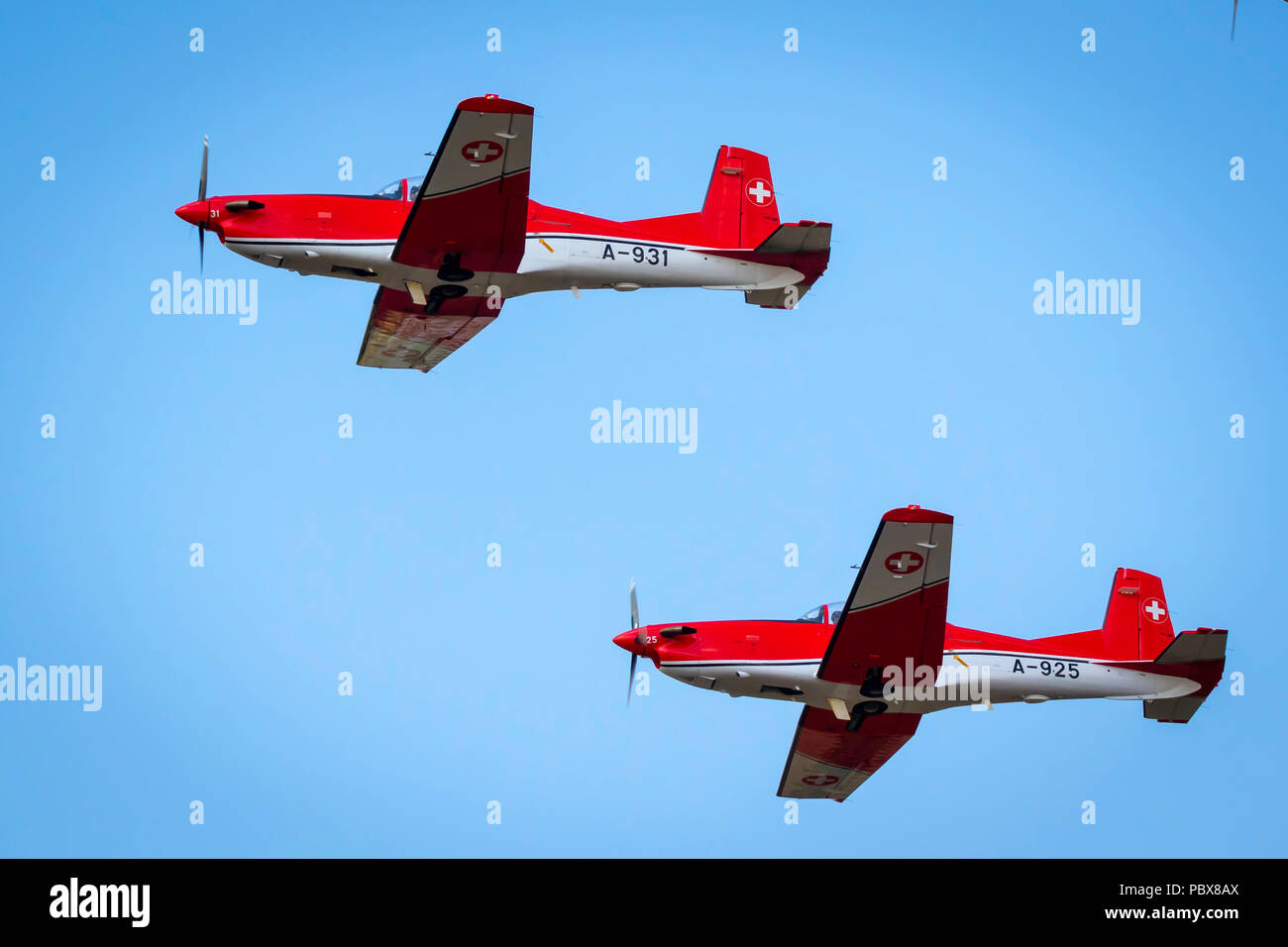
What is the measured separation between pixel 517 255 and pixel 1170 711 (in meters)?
12.5

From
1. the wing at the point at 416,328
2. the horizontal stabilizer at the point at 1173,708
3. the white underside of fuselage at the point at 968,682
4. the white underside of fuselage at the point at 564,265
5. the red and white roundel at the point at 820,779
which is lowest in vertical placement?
the red and white roundel at the point at 820,779

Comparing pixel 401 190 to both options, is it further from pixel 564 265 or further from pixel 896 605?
pixel 896 605

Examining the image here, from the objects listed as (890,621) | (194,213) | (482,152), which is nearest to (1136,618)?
(890,621)

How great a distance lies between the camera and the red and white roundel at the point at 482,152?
28.7 metres

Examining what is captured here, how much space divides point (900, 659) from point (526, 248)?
8169 mm

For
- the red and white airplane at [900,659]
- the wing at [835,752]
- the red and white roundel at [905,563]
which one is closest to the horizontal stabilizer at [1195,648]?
the red and white airplane at [900,659]

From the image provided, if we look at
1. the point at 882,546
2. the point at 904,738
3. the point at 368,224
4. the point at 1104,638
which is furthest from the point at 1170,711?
the point at 368,224

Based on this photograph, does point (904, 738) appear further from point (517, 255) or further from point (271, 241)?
point (271, 241)

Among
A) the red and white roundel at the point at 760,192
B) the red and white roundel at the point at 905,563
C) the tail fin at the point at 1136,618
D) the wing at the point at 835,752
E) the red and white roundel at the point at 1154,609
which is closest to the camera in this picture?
the red and white roundel at the point at 905,563

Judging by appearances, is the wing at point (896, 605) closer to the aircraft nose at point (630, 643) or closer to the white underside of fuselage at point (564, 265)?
the aircraft nose at point (630, 643)

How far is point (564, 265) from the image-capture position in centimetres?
3147

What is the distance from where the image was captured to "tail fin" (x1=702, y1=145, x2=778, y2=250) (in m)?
33.6

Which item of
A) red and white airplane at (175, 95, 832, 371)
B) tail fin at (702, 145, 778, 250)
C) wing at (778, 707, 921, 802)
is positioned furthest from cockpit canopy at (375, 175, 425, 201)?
wing at (778, 707, 921, 802)

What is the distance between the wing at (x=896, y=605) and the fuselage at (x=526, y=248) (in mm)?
5600
